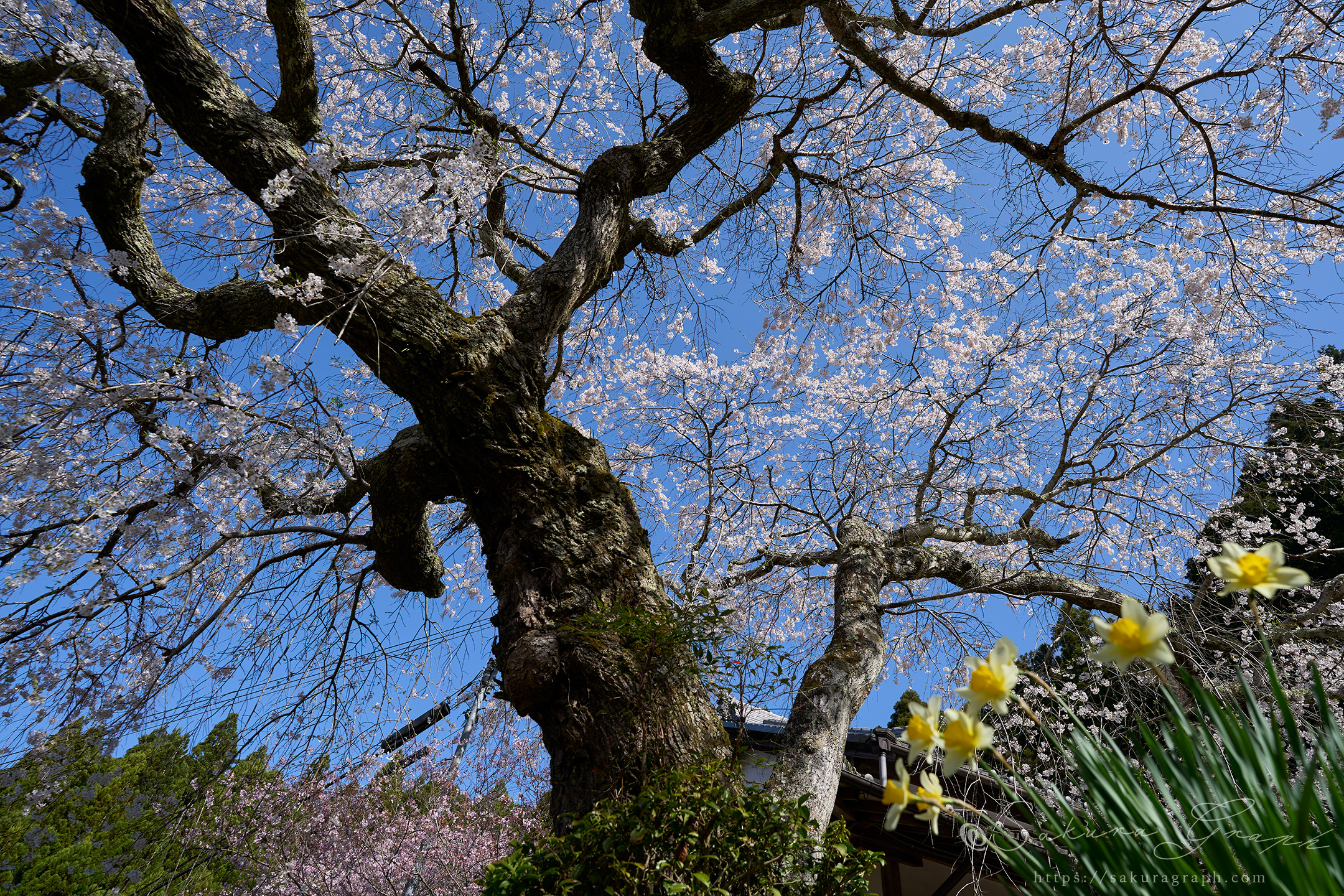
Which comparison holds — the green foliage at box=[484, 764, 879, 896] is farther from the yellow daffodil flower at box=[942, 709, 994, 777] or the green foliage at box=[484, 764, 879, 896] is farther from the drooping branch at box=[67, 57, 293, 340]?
the drooping branch at box=[67, 57, 293, 340]

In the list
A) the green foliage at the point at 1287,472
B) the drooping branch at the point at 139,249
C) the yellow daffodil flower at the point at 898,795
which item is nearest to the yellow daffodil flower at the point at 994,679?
the yellow daffodil flower at the point at 898,795

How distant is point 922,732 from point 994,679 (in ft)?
0.43

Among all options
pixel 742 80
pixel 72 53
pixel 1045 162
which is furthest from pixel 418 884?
pixel 1045 162

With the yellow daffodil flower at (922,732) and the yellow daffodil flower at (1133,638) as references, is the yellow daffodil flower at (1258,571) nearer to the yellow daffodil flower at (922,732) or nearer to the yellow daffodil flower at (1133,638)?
the yellow daffodil flower at (1133,638)

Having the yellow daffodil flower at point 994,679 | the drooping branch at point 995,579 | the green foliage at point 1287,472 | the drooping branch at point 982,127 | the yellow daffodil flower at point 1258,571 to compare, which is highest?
the drooping branch at point 982,127

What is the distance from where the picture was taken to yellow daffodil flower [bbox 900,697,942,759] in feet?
3.22

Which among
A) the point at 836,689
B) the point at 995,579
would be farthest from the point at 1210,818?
the point at 995,579

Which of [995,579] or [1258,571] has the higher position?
[995,579]

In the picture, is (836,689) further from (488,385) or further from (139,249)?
(139,249)

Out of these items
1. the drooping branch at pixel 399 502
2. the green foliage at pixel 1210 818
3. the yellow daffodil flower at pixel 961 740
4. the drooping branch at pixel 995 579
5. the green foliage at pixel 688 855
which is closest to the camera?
the green foliage at pixel 1210 818

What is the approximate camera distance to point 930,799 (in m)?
0.95

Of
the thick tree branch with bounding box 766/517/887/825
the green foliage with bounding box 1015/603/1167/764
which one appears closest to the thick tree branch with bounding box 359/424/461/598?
the thick tree branch with bounding box 766/517/887/825

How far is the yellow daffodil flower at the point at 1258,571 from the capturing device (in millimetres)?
897

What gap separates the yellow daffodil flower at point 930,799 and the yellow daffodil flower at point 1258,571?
0.47 m
